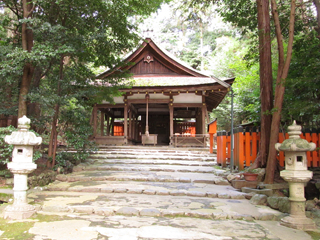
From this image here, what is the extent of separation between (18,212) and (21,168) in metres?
0.82

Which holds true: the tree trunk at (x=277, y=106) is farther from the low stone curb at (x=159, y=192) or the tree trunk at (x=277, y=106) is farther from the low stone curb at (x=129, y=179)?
the low stone curb at (x=129, y=179)

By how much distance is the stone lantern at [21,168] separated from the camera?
15.4 ft

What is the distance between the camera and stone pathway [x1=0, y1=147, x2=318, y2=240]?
3.98 meters

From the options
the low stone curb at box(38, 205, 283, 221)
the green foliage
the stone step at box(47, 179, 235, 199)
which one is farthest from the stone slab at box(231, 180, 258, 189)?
the green foliage

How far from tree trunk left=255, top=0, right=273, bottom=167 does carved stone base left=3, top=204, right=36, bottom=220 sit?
20.0 feet

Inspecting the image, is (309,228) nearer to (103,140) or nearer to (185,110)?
(103,140)

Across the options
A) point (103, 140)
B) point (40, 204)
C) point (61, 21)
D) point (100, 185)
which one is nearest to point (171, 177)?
point (100, 185)

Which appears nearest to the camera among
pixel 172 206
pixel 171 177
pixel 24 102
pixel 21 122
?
pixel 21 122

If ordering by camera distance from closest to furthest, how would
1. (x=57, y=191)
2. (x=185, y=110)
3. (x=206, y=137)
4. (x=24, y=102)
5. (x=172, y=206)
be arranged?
1. (x=172, y=206)
2. (x=57, y=191)
3. (x=24, y=102)
4. (x=206, y=137)
5. (x=185, y=110)

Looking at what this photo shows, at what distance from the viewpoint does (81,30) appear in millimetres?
8469

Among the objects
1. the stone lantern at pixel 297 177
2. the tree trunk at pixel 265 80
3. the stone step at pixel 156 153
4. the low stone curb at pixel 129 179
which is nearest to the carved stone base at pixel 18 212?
the low stone curb at pixel 129 179

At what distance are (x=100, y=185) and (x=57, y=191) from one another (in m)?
1.19

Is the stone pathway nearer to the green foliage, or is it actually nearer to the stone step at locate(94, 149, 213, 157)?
the green foliage

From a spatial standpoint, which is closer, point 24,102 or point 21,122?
point 21,122
